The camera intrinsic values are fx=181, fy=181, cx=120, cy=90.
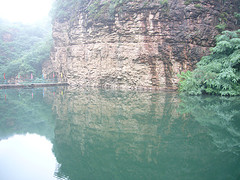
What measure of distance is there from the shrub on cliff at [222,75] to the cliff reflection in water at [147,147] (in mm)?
5097

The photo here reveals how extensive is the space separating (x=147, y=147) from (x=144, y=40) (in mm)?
13894

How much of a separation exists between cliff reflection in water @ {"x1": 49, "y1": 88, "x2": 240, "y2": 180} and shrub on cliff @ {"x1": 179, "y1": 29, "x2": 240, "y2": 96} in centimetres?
510

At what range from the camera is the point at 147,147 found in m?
3.57

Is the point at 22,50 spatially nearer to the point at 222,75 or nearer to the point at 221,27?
the point at 221,27

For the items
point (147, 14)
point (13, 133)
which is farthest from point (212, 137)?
point (147, 14)

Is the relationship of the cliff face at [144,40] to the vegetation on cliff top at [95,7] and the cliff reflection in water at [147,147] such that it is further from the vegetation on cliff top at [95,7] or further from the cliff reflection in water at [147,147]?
the cliff reflection in water at [147,147]

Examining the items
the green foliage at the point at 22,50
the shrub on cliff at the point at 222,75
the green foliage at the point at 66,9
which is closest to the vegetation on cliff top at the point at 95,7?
the green foliage at the point at 66,9

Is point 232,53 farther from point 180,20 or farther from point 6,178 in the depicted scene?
point 6,178

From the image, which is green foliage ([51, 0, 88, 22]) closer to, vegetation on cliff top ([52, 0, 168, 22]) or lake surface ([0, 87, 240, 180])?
vegetation on cliff top ([52, 0, 168, 22])

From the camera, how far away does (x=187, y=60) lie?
14.6 metres

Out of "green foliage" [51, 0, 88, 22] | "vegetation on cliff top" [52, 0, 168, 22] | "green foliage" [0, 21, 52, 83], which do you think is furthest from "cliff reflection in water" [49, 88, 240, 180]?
"green foliage" [0, 21, 52, 83]

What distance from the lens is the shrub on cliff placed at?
10.2m

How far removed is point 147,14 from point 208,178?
15.5 metres

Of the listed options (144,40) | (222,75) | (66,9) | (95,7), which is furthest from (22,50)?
(222,75)
